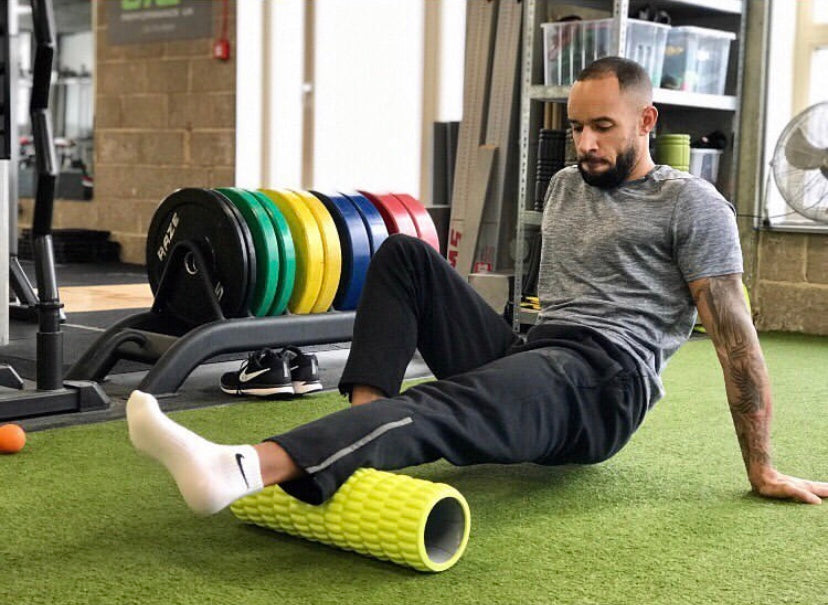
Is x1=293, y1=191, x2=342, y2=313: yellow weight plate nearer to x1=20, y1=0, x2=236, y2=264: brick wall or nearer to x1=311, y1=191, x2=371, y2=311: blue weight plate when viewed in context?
x1=311, y1=191, x2=371, y2=311: blue weight plate

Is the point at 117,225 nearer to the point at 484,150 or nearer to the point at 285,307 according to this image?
the point at 484,150

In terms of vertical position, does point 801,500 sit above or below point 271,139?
below

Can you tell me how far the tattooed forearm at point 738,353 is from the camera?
213 centimetres

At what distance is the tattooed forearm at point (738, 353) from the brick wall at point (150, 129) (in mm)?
5368

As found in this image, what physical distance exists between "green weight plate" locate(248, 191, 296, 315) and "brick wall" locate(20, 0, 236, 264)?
3830 millimetres

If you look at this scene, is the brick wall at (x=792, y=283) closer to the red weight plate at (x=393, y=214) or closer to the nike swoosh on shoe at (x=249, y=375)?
the red weight plate at (x=393, y=214)

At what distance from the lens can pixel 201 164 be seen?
742 centimetres

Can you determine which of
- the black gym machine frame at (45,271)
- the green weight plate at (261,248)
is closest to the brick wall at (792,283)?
the green weight plate at (261,248)

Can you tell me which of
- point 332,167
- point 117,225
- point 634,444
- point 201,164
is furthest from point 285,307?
point 117,225

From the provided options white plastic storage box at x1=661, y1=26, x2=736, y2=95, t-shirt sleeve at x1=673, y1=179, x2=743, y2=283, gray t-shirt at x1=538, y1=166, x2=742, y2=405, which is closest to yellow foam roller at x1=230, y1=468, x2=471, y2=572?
gray t-shirt at x1=538, y1=166, x2=742, y2=405

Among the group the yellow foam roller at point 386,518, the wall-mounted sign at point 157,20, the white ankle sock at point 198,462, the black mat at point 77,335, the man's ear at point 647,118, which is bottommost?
the black mat at point 77,335

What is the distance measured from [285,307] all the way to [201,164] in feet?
13.6

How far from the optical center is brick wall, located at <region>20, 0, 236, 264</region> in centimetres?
729

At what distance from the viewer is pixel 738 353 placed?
7.01 ft
